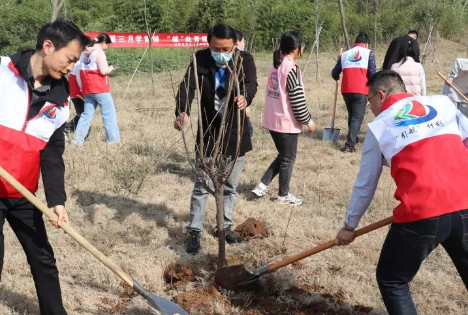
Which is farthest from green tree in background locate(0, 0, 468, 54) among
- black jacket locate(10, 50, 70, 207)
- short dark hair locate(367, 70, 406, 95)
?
black jacket locate(10, 50, 70, 207)

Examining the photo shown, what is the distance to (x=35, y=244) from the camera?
9.04 ft

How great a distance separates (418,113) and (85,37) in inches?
65.4

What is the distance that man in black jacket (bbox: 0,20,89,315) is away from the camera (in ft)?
8.34

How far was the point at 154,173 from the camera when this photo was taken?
6.32 metres

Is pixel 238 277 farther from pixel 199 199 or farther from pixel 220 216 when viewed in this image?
pixel 199 199

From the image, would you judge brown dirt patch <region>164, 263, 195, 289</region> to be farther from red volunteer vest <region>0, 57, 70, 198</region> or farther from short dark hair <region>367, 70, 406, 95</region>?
short dark hair <region>367, 70, 406, 95</region>

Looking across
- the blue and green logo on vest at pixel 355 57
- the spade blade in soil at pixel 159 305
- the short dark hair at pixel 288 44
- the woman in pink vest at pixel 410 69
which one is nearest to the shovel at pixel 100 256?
the spade blade in soil at pixel 159 305

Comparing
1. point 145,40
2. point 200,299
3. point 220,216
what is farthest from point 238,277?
point 145,40

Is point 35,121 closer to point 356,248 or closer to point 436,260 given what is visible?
point 356,248

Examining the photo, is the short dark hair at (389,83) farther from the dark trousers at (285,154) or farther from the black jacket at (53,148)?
the dark trousers at (285,154)

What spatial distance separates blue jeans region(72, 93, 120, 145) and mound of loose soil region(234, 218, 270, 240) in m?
3.55

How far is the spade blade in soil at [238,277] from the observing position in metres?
3.49

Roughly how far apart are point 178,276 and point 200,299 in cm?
39

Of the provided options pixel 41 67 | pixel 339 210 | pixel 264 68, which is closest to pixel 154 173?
pixel 339 210
